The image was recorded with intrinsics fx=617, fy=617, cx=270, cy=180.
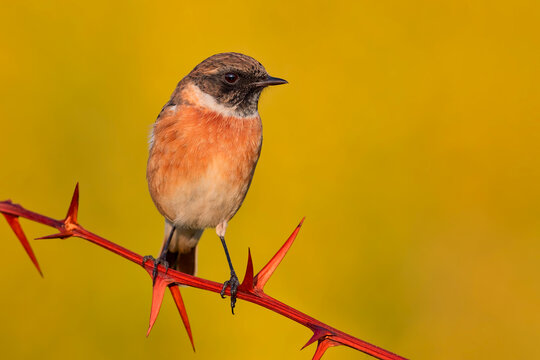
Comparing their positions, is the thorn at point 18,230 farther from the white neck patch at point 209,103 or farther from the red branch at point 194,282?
the white neck patch at point 209,103

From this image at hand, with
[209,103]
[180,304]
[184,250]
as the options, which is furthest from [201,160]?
[180,304]

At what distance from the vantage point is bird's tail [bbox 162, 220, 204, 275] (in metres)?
4.05

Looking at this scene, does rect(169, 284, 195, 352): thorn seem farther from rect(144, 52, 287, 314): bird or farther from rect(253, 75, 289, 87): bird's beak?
rect(253, 75, 289, 87): bird's beak

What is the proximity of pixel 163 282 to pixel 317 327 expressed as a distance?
0.51 metres

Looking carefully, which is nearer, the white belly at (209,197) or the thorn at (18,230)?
the thorn at (18,230)

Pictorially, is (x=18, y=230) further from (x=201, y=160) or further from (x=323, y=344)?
(x=201, y=160)

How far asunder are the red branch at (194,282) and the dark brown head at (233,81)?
62.9 inches

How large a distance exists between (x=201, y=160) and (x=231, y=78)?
477mm

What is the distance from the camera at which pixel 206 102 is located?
11.2 ft

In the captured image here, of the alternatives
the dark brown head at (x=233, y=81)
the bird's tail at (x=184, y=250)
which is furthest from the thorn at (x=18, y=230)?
the bird's tail at (x=184, y=250)

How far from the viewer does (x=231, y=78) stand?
332 cm

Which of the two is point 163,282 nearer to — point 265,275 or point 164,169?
point 265,275

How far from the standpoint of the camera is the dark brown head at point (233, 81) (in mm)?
3279

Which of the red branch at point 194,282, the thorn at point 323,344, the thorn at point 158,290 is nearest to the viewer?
the red branch at point 194,282
